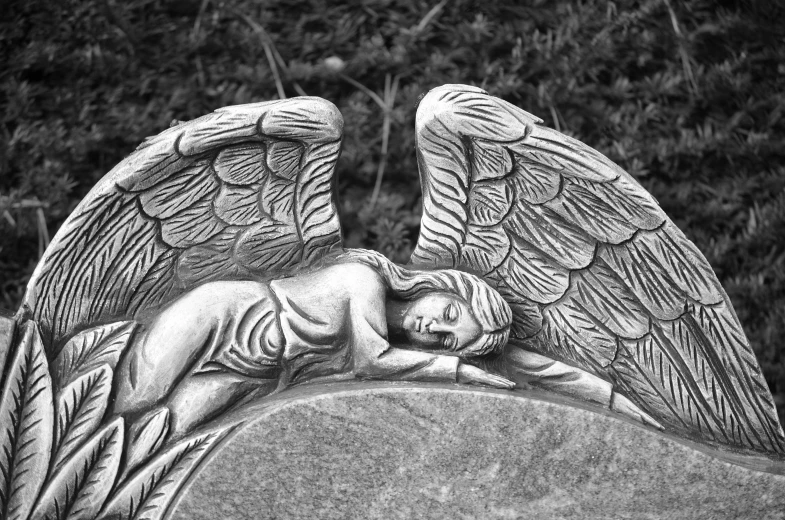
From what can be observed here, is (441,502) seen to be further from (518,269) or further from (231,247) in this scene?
(231,247)

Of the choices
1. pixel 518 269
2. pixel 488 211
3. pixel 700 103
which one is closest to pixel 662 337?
pixel 518 269

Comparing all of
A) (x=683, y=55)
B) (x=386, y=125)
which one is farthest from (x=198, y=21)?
(x=683, y=55)

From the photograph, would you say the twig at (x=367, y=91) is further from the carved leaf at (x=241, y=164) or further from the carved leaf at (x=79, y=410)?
the carved leaf at (x=79, y=410)

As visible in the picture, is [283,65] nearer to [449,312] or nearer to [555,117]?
[555,117]

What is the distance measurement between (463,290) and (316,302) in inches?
A: 11.1

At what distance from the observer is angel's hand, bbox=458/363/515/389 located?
171cm

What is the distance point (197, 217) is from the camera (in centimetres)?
170

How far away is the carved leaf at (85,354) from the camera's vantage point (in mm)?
1654

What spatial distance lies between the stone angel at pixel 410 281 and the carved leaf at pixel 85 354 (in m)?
0.02

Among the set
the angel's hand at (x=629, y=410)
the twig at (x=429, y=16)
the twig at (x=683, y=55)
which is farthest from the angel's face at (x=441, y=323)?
the twig at (x=683, y=55)

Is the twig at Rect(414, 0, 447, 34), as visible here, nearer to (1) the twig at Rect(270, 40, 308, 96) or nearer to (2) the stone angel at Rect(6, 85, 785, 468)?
(1) the twig at Rect(270, 40, 308, 96)

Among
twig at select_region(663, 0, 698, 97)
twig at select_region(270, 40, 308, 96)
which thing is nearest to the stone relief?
twig at select_region(270, 40, 308, 96)

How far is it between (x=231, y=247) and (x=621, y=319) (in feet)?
2.56

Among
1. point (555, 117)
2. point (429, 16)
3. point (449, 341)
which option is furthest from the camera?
point (429, 16)
